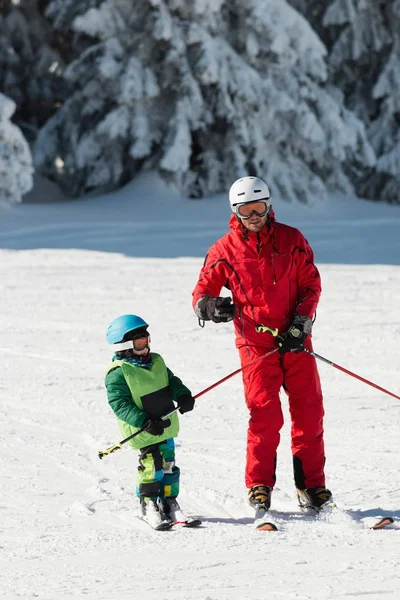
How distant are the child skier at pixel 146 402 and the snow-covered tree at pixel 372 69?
16.0 m

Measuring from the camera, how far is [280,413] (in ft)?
15.2

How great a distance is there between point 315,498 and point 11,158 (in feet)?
37.1

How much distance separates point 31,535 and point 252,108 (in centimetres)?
1419

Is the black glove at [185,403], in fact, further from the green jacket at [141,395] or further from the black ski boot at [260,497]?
the black ski boot at [260,497]

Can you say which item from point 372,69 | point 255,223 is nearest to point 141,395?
point 255,223

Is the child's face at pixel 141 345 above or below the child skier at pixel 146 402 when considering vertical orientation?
above

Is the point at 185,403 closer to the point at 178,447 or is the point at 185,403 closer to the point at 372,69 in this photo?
the point at 178,447

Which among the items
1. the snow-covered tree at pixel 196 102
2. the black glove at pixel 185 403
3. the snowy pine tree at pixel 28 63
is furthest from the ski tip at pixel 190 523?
the snowy pine tree at pixel 28 63

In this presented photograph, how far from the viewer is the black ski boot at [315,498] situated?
4.60 m

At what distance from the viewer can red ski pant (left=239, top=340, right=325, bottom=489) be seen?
4.59 metres

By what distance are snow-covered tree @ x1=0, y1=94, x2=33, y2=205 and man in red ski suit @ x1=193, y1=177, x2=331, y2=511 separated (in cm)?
1087

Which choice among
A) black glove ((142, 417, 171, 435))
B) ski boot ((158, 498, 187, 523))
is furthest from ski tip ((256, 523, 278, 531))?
black glove ((142, 417, 171, 435))

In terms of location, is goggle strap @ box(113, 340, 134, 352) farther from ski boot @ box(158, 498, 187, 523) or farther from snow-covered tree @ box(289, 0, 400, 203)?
snow-covered tree @ box(289, 0, 400, 203)

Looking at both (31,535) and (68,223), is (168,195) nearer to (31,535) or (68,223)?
(68,223)
